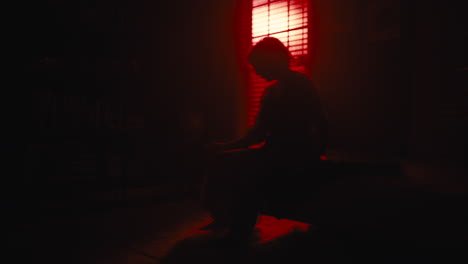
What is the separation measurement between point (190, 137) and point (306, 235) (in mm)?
2748

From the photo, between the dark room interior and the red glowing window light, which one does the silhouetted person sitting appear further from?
the red glowing window light

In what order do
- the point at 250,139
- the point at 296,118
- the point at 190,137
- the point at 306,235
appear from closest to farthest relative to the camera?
the point at 296,118 < the point at 250,139 < the point at 306,235 < the point at 190,137

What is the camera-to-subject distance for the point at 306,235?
2.64m

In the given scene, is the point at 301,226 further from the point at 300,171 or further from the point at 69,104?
the point at 69,104

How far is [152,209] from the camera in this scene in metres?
3.77

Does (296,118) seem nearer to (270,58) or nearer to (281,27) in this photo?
(270,58)

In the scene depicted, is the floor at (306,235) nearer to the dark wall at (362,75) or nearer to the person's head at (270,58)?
the dark wall at (362,75)

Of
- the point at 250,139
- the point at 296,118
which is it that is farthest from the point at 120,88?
the point at 296,118

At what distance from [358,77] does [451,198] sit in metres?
2.17

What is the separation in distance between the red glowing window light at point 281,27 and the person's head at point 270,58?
2.06 meters

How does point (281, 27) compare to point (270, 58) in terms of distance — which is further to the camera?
point (281, 27)

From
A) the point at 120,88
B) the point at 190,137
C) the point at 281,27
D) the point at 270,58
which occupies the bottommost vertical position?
the point at 190,137

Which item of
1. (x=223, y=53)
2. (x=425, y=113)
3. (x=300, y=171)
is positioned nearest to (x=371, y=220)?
(x=300, y=171)

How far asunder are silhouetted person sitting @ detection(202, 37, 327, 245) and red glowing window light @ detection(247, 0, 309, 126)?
6.94ft
